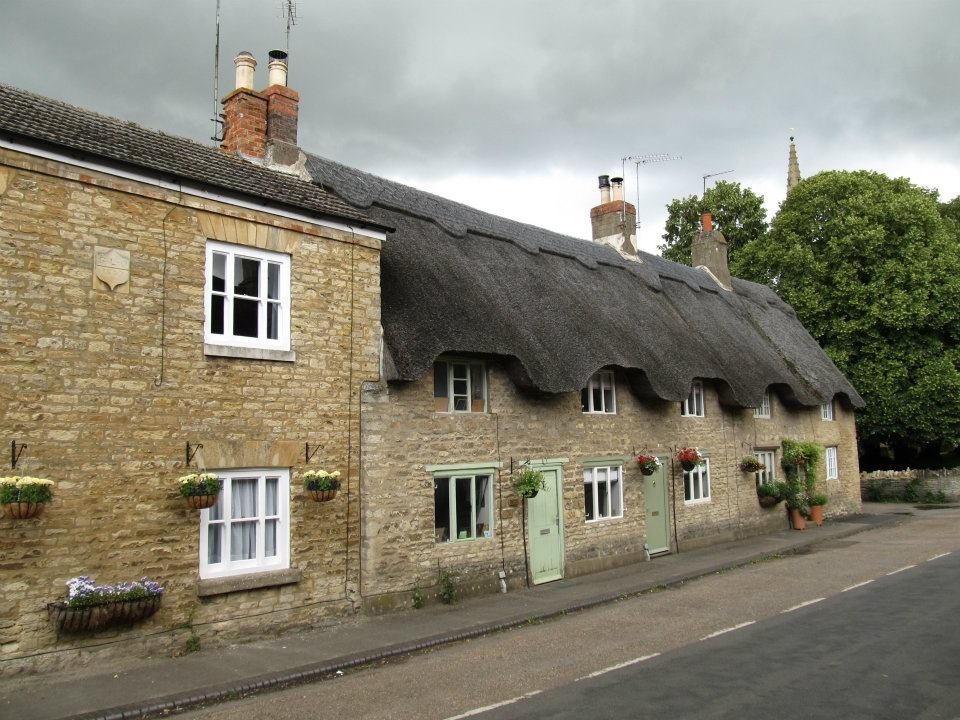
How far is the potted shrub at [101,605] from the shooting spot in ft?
27.0

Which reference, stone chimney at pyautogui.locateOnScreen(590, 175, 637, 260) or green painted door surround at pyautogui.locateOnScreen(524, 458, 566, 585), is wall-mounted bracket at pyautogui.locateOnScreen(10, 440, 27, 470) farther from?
stone chimney at pyautogui.locateOnScreen(590, 175, 637, 260)

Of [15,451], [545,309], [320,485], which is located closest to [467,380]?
[545,309]

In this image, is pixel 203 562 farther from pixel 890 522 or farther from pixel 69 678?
pixel 890 522

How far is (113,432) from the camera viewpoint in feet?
29.3

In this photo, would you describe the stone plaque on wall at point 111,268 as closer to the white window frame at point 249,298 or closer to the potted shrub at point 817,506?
the white window frame at point 249,298

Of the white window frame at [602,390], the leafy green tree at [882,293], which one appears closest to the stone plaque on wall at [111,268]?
the white window frame at [602,390]

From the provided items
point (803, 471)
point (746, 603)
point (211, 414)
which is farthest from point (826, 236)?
point (211, 414)

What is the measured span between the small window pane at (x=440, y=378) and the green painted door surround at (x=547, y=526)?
7.73 ft

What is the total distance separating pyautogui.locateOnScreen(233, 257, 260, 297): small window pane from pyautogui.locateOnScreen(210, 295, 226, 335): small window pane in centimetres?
27

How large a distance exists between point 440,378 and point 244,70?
6234 millimetres

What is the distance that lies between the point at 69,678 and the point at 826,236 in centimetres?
3145

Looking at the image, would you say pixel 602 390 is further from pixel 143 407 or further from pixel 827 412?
pixel 827 412

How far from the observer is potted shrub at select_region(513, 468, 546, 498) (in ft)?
44.4

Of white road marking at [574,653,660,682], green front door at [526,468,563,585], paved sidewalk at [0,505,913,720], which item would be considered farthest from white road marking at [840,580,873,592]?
white road marking at [574,653,660,682]
